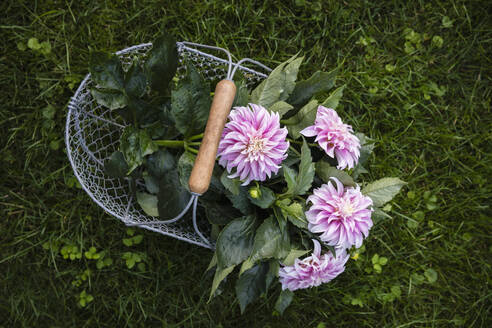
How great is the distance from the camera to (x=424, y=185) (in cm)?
141

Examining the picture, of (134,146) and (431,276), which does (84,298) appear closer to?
(134,146)

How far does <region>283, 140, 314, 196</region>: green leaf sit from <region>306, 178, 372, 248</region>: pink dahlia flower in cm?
3

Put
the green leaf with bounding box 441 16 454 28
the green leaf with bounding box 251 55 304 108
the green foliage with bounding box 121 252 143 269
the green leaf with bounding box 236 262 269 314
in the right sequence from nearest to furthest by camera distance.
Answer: the green leaf with bounding box 251 55 304 108
the green leaf with bounding box 236 262 269 314
the green foliage with bounding box 121 252 143 269
the green leaf with bounding box 441 16 454 28

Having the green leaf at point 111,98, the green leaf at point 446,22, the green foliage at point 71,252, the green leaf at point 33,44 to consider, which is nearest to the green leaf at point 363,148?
the green leaf at point 111,98

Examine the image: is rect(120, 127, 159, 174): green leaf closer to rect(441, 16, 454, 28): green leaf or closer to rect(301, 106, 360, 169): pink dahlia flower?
rect(301, 106, 360, 169): pink dahlia flower

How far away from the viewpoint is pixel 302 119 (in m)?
0.92

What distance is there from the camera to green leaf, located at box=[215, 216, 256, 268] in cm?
88

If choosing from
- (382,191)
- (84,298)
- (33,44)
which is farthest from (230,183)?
(33,44)

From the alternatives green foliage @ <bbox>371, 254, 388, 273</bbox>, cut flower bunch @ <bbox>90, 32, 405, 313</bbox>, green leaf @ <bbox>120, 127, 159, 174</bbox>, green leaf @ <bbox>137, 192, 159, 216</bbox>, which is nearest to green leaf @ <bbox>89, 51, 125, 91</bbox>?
cut flower bunch @ <bbox>90, 32, 405, 313</bbox>

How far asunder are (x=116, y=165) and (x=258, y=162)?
0.37 m

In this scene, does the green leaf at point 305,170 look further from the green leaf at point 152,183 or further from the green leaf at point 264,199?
the green leaf at point 152,183

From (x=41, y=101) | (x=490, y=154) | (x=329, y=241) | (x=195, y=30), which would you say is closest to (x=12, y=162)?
(x=41, y=101)

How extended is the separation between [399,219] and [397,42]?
61 cm

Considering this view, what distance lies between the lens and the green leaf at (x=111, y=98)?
0.86 metres
